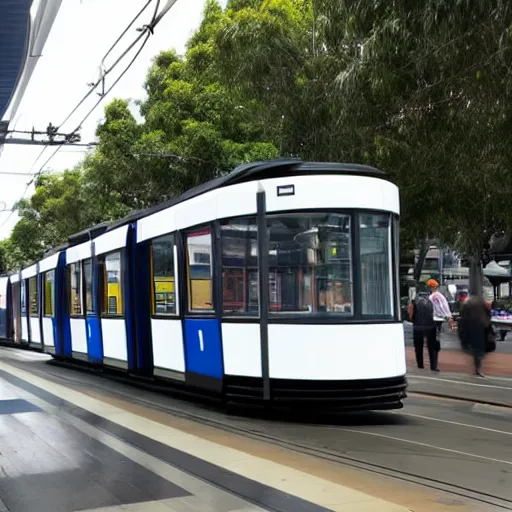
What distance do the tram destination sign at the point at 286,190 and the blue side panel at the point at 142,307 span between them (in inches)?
139

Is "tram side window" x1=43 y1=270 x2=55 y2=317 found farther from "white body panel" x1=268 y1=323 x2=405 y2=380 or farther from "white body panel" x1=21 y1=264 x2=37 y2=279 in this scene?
"white body panel" x1=268 y1=323 x2=405 y2=380

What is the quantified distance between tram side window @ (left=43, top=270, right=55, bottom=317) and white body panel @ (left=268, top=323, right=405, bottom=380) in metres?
10.9

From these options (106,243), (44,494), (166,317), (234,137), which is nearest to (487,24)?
(166,317)

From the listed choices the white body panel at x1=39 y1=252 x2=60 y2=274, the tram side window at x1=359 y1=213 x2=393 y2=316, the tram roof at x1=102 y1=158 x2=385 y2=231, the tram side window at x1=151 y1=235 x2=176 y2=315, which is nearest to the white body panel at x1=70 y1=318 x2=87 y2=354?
the white body panel at x1=39 y1=252 x2=60 y2=274

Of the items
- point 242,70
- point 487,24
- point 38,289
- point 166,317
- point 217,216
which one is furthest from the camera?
point 38,289

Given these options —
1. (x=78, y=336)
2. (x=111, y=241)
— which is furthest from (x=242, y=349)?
(x=78, y=336)

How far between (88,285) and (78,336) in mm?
1634

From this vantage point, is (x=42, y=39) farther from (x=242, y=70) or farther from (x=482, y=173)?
(x=482, y=173)

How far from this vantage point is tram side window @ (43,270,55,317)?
18.3 metres

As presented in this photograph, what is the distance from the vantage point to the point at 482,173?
11.9 metres

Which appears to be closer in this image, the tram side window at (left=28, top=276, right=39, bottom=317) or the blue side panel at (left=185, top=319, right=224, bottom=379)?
the blue side panel at (left=185, top=319, right=224, bottom=379)

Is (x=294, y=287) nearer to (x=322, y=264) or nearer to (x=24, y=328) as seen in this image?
(x=322, y=264)

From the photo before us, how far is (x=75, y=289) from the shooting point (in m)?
16.0

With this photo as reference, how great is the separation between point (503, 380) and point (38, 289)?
1289 cm
